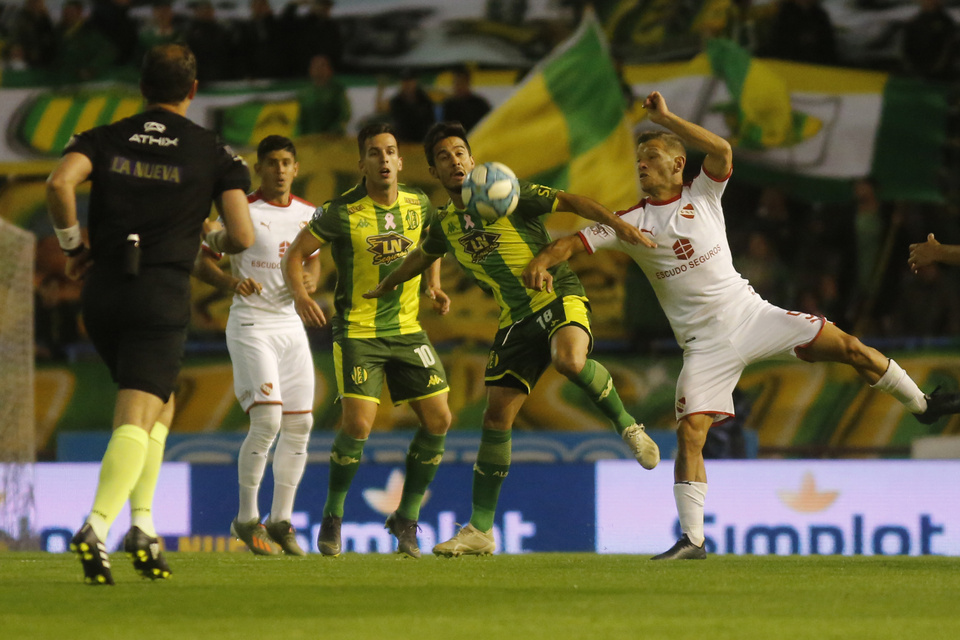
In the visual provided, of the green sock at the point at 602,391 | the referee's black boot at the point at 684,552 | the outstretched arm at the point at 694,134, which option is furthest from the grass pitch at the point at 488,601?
the outstretched arm at the point at 694,134

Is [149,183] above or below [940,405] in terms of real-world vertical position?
above

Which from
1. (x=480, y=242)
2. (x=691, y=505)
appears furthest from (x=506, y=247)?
(x=691, y=505)

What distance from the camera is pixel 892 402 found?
1436cm

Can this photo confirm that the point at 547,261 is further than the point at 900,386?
No

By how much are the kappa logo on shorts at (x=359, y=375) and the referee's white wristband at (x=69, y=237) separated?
234 centimetres

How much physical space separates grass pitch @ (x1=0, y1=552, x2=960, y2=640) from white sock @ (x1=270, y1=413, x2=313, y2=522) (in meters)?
1.15

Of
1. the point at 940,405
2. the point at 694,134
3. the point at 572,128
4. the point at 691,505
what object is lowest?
the point at 691,505

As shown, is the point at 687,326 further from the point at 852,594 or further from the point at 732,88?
the point at 732,88

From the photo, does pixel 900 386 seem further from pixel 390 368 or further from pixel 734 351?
pixel 390 368

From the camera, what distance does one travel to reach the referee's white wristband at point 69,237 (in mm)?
4797

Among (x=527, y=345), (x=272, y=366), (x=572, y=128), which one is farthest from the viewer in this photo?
(x=572, y=128)

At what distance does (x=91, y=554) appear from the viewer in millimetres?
4676

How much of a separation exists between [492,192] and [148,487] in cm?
210

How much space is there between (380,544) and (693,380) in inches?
157
